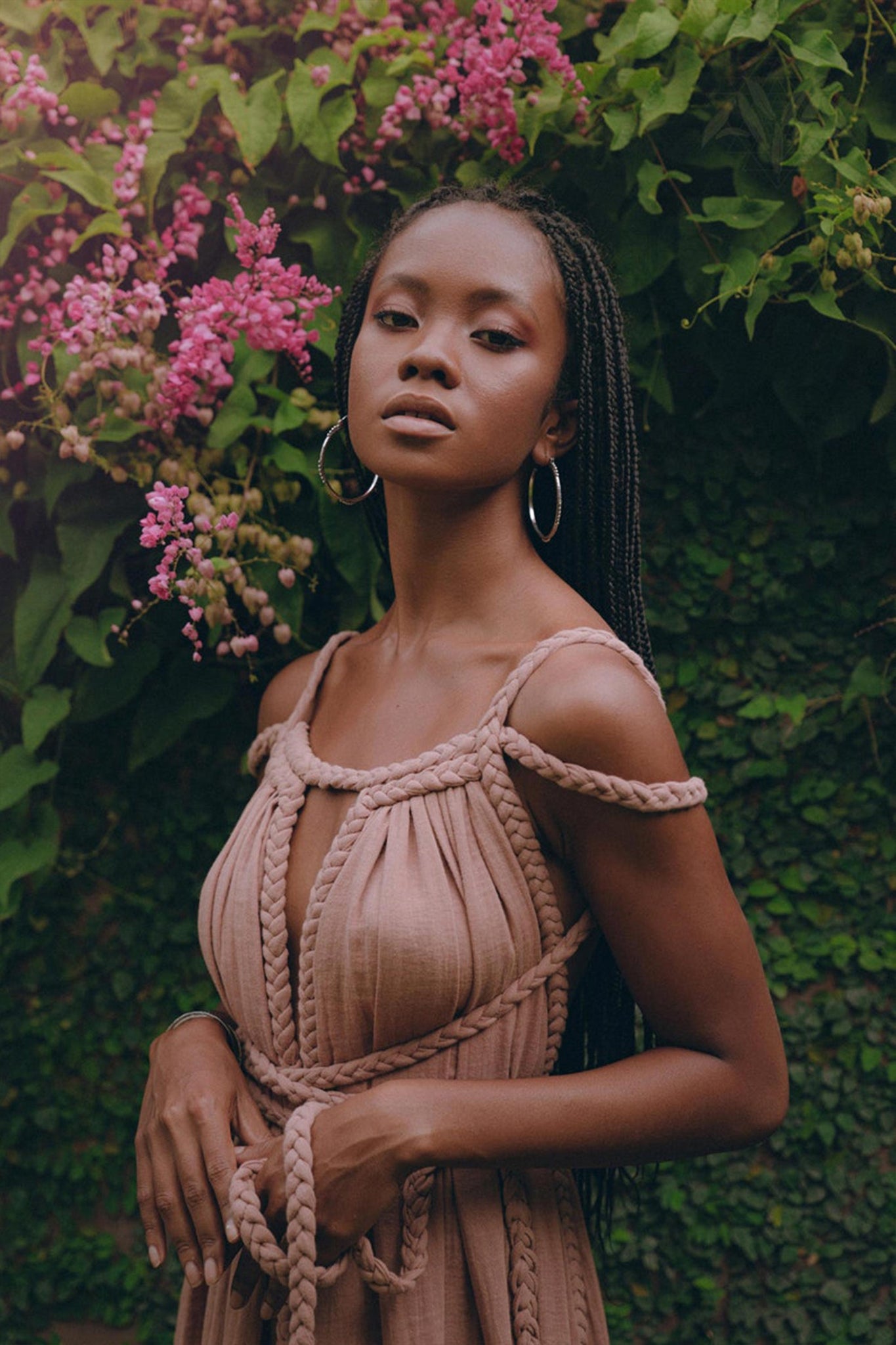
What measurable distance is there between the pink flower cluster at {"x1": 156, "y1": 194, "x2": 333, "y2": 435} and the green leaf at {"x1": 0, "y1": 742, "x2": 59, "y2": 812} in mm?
693

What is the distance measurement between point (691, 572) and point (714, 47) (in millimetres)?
930

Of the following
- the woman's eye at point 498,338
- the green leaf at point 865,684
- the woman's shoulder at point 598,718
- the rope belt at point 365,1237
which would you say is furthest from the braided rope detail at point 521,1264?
the green leaf at point 865,684

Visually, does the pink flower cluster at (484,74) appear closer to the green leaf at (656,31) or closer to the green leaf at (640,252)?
the green leaf at (656,31)

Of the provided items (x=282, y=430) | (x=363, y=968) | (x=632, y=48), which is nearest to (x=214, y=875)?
(x=363, y=968)

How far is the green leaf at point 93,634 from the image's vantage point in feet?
6.81

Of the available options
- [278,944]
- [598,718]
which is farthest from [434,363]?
[278,944]

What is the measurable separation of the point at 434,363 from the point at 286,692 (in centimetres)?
65

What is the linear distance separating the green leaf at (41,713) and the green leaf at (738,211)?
1436mm

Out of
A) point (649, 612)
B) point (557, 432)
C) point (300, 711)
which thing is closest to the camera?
point (557, 432)

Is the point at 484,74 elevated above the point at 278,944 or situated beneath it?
elevated above

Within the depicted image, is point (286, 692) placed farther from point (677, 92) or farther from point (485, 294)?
point (677, 92)

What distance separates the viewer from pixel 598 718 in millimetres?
1335

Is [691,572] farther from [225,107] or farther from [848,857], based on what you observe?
[225,107]

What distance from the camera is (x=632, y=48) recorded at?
1937 mm
